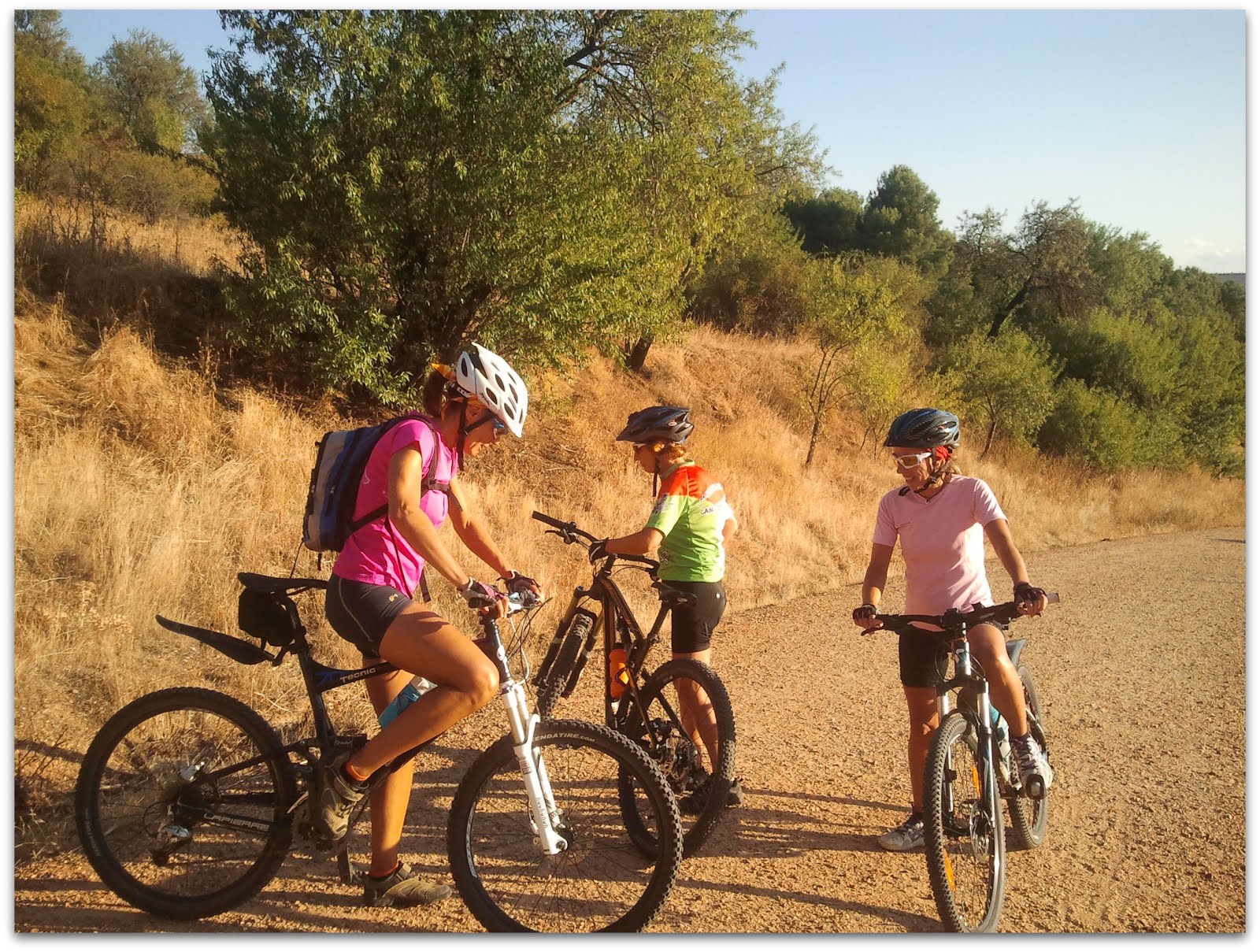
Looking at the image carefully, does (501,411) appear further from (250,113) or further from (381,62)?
(250,113)

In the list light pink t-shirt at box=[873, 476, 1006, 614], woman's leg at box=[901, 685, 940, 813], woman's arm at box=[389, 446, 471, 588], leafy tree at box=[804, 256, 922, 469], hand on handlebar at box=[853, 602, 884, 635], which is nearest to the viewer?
woman's arm at box=[389, 446, 471, 588]

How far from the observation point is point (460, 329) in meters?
12.7

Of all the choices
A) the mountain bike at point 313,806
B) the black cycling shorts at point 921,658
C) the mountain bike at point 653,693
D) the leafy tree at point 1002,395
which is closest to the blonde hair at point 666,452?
the mountain bike at point 653,693

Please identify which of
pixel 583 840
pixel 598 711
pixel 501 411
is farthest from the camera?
pixel 598 711

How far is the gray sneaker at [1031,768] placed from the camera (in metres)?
3.97

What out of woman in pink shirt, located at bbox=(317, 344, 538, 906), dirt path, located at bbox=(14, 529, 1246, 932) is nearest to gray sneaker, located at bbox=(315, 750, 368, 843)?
woman in pink shirt, located at bbox=(317, 344, 538, 906)

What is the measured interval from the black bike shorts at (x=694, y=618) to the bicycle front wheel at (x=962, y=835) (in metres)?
1.28

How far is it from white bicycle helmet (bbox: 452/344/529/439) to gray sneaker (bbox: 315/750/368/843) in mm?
1401

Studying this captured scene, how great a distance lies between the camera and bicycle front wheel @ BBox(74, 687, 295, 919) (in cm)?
336

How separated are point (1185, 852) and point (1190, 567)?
1054cm

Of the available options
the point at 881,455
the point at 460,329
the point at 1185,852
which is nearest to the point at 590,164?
the point at 460,329

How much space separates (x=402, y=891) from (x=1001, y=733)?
2548mm

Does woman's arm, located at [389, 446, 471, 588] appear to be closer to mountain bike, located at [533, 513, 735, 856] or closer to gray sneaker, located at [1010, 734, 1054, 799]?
mountain bike, located at [533, 513, 735, 856]

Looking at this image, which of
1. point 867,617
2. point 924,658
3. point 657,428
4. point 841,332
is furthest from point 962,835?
point 841,332
